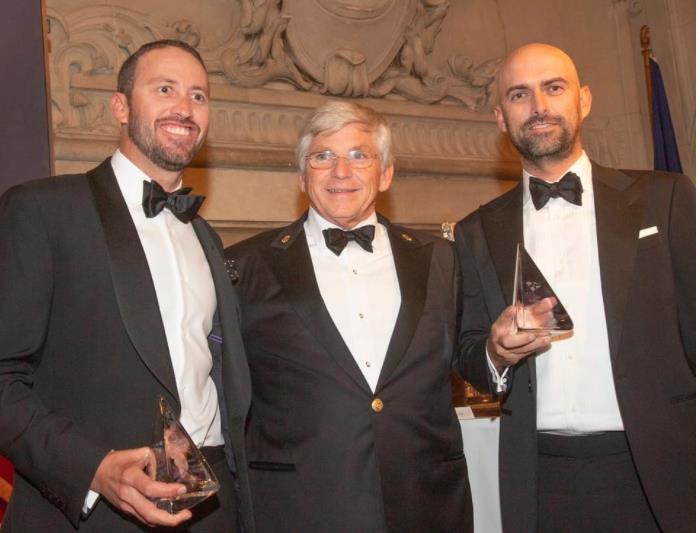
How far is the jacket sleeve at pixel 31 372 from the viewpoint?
2.12 m

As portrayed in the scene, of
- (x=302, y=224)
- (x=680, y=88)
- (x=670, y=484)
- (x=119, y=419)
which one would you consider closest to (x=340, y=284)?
(x=302, y=224)

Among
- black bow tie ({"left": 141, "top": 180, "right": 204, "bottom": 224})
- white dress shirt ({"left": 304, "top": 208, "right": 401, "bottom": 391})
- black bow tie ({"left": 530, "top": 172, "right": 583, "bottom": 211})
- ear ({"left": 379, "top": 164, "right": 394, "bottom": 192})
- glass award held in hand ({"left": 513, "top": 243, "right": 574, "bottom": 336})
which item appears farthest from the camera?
ear ({"left": 379, "top": 164, "right": 394, "bottom": 192})

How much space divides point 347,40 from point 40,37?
3258 mm

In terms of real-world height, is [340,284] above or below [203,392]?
above

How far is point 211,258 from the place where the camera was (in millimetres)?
2777

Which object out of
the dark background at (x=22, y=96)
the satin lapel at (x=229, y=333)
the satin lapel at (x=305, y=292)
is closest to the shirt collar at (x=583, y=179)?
the satin lapel at (x=305, y=292)

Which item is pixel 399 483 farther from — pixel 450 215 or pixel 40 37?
pixel 450 215

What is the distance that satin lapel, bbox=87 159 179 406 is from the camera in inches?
91.7

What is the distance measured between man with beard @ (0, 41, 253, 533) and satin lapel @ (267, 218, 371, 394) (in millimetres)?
253

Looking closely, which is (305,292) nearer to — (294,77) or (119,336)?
(119,336)

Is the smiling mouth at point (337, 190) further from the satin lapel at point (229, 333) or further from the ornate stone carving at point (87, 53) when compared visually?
the ornate stone carving at point (87, 53)

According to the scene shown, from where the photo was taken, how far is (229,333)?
2684 millimetres

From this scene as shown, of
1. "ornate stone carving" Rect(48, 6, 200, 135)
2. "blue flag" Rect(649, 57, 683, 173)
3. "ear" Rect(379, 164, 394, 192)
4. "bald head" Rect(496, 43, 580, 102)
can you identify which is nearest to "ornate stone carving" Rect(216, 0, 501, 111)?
"ornate stone carving" Rect(48, 6, 200, 135)

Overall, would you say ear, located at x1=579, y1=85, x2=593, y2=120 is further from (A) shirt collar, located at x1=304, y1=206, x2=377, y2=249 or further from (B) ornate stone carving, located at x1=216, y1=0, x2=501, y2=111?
(B) ornate stone carving, located at x1=216, y1=0, x2=501, y2=111
